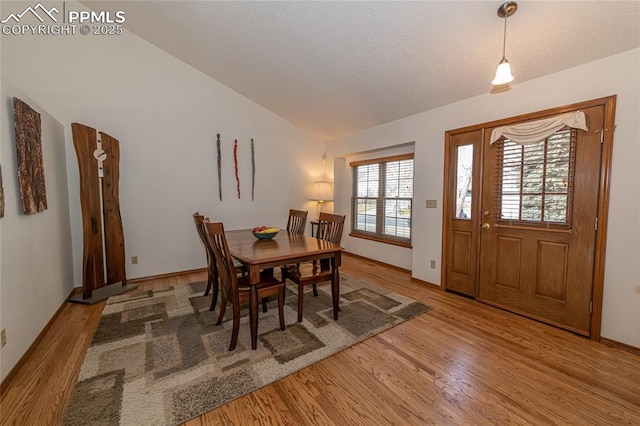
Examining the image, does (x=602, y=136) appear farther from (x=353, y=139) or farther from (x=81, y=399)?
(x=81, y=399)

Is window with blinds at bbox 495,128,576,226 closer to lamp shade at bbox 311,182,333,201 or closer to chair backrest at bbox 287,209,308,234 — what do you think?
chair backrest at bbox 287,209,308,234

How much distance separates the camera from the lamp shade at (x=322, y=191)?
16.4 feet

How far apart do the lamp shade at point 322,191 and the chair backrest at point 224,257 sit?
3.05 meters

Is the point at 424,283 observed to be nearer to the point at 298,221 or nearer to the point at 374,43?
the point at 298,221

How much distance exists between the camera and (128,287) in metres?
3.32

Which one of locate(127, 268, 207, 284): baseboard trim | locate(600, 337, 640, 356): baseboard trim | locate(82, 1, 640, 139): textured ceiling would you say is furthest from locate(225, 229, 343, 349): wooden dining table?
locate(600, 337, 640, 356): baseboard trim

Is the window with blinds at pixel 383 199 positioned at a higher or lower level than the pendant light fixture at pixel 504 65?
lower

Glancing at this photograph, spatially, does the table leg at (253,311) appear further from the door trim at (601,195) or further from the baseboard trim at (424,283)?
the door trim at (601,195)

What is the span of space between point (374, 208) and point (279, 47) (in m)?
2.94

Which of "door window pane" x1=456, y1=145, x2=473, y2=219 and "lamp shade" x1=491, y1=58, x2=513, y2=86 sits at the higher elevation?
"lamp shade" x1=491, y1=58, x2=513, y2=86

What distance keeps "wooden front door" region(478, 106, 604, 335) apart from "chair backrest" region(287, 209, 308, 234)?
2110 mm

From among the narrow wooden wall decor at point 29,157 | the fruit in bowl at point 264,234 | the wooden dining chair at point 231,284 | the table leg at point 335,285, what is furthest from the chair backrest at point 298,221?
the narrow wooden wall decor at point 29,157

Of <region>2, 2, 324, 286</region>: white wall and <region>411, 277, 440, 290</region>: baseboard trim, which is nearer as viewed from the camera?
<region>2, 2, 324, 286</region>: white wall

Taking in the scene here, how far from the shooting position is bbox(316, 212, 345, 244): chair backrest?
2.83 meters
